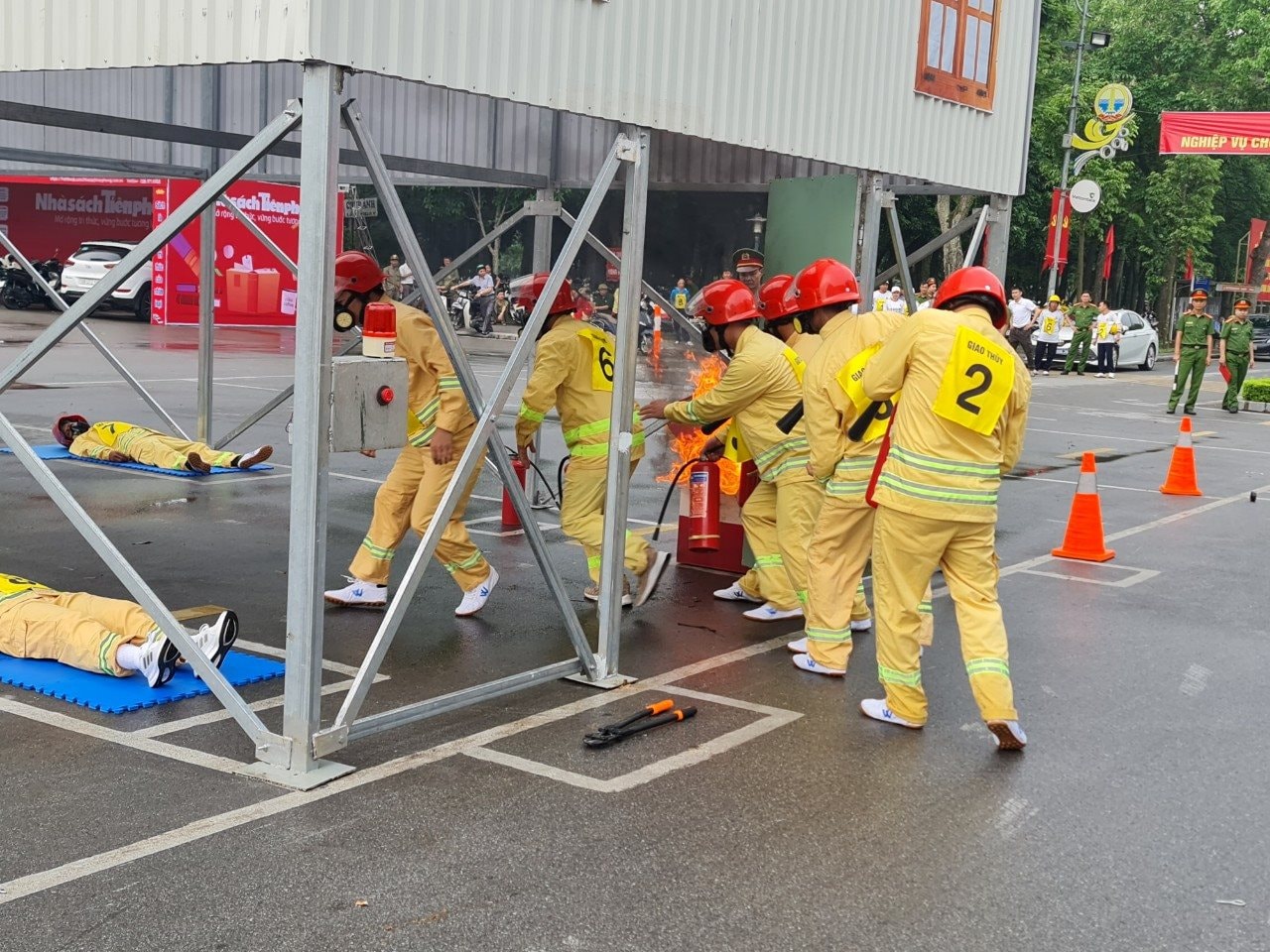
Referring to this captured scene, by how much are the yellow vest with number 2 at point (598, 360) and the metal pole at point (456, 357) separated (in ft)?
5.00

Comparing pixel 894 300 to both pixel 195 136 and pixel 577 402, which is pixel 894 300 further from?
pixel 577 402

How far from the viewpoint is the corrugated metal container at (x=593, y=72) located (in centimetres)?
497

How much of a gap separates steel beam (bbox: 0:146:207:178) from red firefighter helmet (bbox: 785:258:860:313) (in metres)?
6.00

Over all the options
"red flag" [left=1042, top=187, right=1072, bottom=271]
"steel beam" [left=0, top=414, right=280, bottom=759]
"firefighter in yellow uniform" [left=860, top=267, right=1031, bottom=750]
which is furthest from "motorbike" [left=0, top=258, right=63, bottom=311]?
"firefighter in yellow uniform" [left=860, top=267, right=1031, bottom=750]

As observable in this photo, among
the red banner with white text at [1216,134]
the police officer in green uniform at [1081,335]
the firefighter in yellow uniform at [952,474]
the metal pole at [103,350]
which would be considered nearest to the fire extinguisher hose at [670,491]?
the firefighter in yellow uniform at [952,474]

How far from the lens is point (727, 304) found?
7.87m

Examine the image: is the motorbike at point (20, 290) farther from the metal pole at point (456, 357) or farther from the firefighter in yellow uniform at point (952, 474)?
the firefighter in yellow uniform at point (952, 474)

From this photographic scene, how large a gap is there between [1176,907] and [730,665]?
2.97m

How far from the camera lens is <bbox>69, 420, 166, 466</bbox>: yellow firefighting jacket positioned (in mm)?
12508

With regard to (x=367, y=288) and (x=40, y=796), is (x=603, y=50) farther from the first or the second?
(x=40, y=796)

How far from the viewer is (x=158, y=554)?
9.03m

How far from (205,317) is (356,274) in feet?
20.5

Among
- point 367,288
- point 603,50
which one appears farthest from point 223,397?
point 603,50

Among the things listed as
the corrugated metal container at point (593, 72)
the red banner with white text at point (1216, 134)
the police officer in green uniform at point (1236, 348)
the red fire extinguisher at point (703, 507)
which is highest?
the red banner with white text at point (1216, 134)
